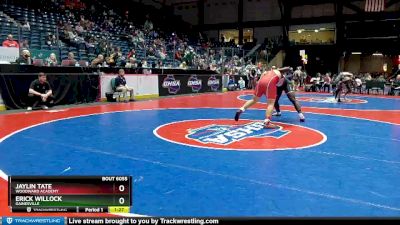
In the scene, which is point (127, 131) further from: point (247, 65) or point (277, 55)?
point (277, 55)

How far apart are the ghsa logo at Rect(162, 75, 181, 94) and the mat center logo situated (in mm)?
10308

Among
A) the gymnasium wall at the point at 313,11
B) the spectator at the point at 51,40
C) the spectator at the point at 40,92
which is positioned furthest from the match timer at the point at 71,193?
the gymnasium wall at the point at 313,11

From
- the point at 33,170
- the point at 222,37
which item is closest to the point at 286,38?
the point at 222,37

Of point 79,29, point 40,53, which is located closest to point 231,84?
point 79,29

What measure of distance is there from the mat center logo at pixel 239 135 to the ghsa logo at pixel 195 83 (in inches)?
480

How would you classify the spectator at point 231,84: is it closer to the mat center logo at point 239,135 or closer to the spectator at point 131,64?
the spectator at point 131,64

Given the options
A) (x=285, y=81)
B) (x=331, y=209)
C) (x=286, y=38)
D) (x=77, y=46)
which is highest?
(x=286, y=38)

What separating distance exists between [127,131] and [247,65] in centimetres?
2289

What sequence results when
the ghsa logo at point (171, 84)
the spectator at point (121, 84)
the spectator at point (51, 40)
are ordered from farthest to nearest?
the ghsa logo at point (171, 84)
the spectator at point (51, 40)
the spectator at point (121, 84)

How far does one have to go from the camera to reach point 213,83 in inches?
958

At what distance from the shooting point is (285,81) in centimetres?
1030

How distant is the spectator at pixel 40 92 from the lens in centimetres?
1234

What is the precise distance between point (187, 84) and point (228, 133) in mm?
13683

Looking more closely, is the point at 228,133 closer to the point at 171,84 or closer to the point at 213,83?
the point at 171,84
